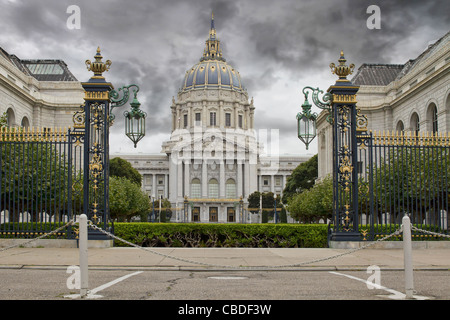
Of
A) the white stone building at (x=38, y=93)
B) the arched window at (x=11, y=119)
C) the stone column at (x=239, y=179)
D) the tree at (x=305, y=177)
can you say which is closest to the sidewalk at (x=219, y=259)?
the white stone building at (x=38, y=93)

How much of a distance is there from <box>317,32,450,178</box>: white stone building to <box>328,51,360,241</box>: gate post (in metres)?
20.7

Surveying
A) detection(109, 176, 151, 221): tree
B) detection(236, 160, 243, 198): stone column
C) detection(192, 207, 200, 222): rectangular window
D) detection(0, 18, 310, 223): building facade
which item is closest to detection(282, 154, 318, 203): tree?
detection(0, 18, 310, 223): building facade

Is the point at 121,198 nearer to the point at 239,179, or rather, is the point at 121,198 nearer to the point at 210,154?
the point at 210,154

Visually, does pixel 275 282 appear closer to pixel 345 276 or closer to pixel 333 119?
pixel 345 276

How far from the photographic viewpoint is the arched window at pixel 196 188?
119562 millimetres

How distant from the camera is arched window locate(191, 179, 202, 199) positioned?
120 m

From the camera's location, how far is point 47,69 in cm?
6469

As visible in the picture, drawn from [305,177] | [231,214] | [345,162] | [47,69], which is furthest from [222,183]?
[345,162]

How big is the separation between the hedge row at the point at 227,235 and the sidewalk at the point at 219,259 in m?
Result: 1.89

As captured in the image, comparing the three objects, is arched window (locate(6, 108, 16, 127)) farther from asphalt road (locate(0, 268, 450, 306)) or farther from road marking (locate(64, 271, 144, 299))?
road marking (locate(64, 271, 144, 299))

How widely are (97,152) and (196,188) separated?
10381 cm
